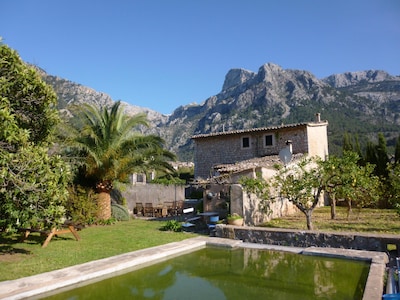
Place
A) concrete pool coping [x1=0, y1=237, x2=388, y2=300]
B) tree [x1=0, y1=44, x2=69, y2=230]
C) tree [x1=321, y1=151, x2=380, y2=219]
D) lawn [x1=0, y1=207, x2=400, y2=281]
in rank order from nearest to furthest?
1. concrete pool coping [x1=0, y1=237, x2=388, y2=300]
2. tree [x1=0, y1=44, x2=69, y2=230]
3. lawn [x1=0, y1=207, x2=400, y2=281]
4. tree [x1=321, y1=151, x2=380, y2=219]

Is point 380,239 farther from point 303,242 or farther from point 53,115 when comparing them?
point 53,115

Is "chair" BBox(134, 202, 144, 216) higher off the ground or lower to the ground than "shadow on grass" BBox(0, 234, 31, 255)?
higher

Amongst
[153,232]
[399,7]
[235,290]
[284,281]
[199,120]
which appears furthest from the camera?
[199,120]

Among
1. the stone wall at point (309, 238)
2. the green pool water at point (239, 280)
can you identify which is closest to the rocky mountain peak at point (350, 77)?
the stone wall at point (309, 238)

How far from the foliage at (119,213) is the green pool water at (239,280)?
972 centimetres

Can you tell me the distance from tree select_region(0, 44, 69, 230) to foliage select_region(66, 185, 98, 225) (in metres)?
7.76

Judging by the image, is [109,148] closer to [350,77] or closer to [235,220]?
[235,220]

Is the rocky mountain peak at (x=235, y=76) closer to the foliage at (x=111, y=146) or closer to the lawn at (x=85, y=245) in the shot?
the foliage at (x=111, y=146)

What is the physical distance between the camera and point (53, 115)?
8.85m

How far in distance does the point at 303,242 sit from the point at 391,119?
70.6 meters

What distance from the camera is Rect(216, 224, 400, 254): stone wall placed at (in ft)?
27.1

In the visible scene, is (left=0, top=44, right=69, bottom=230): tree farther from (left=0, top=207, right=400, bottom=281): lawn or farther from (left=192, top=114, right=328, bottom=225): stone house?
(left=192, top=114, right=328, bottom=225): stone house

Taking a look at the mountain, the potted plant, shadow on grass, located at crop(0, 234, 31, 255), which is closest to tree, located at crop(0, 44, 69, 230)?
shadow on grass, located at crop(0, 234, 31, 255)

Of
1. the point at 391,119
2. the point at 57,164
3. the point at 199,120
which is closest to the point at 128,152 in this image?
the point at 57,164
